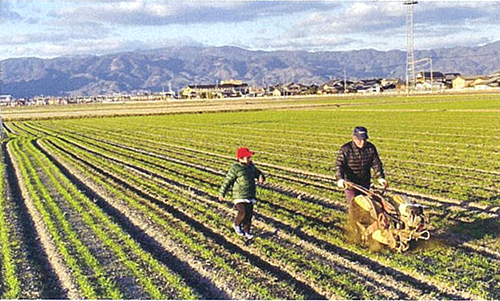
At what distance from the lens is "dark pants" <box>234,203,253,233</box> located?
955 centimetres

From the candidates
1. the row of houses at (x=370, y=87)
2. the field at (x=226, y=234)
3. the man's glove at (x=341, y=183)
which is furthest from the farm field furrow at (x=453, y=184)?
the row of houses at (x=370, y=87)

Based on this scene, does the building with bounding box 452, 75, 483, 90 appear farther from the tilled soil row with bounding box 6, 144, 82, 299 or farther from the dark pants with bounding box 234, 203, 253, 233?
the dark pants with bounding box 234, 203, 253, 233

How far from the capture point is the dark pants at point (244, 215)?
31.3 feet

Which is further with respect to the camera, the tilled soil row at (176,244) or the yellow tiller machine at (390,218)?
the yellow tiller machine at (390,218)

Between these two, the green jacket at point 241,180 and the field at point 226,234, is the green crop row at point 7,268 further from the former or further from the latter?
the green jacket at point 241,180

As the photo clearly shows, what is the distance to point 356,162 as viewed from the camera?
9.04 m

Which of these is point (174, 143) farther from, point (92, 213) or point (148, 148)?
point (92, 213)

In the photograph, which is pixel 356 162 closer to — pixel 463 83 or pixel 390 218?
pixel 390 218

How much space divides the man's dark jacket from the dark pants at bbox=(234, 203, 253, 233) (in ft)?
5.13

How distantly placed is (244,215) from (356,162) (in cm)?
200

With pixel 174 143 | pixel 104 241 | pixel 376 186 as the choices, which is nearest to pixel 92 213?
pixel 104 241

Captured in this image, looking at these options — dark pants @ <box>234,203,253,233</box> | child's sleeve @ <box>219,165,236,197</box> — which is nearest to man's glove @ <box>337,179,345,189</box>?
dark pants @ <box>234,203,253,233</box>

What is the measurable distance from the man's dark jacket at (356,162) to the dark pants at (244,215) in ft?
5.13

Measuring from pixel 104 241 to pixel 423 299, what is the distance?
5.38m
